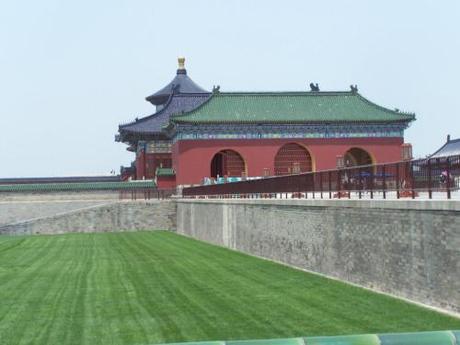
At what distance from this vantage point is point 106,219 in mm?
48125

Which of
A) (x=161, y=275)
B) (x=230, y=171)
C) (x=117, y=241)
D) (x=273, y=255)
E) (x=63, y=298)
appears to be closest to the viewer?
(x=63, y=298)

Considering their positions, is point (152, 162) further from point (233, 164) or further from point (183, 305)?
point (183, 305)

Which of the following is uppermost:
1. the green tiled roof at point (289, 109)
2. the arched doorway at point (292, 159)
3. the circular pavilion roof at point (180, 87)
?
the circular pavilion roof at point (180, 87)

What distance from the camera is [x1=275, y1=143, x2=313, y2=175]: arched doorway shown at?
51.7m

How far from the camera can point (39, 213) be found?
5197 centimetres

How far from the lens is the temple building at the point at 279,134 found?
166 feet

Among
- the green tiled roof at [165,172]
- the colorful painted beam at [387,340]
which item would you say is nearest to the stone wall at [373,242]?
the colorful painted beam at [387,340]

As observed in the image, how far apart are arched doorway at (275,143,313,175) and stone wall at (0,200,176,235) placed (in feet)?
27.5

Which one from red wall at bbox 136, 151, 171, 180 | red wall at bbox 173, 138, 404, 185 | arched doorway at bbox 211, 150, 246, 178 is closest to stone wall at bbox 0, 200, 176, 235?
red wall at bbox 173, 138, 404, 185

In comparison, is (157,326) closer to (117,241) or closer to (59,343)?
(59,343)

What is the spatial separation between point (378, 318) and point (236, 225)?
55.7ft

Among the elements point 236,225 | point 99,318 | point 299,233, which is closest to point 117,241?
point 236,225

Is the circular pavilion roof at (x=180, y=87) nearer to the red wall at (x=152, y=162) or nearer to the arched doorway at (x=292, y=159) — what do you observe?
the red wall at (x=152, y=162)

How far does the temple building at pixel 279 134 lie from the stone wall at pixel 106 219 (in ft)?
10.8
